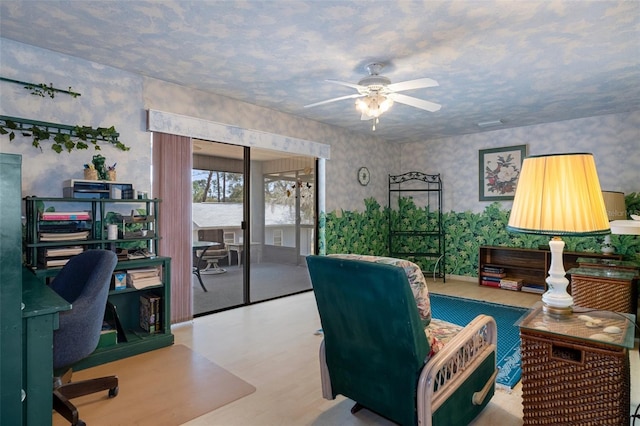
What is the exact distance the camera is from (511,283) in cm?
516

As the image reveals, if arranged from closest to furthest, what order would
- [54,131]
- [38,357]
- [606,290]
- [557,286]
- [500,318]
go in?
[38,357] < [557,286] < [54,131] < [606,290] < [500,318]

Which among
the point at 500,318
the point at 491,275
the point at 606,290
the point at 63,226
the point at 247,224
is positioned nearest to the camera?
the point at 63,226

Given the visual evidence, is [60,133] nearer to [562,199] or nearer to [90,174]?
[90,174]

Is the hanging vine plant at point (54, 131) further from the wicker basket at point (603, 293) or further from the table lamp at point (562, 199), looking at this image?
the wicker basket at point (603, 293)

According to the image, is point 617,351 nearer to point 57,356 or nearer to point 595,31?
point 595,31

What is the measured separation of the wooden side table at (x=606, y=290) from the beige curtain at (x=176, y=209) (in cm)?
381

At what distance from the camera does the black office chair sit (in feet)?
6.07

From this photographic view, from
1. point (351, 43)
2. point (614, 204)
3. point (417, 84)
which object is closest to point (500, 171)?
point (614, 204)

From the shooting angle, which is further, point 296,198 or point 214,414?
point 296,198

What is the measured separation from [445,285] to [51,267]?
4954mm

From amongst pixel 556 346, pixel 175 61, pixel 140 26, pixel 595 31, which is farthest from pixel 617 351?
pixel 175 61

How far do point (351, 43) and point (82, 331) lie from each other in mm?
2555

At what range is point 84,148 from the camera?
3.01 metres

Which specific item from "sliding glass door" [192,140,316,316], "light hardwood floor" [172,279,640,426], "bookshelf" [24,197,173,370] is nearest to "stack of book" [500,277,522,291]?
"light hardwood floor" [172,279,640,426]
